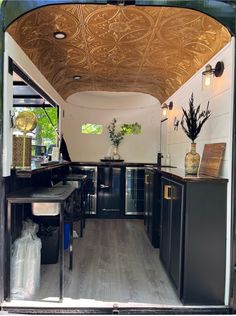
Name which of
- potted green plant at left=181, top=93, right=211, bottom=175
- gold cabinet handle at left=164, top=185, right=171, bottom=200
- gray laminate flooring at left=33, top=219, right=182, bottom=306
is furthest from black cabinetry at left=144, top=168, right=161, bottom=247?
potted green plant at left=181, top=93, right=211, bottom=175

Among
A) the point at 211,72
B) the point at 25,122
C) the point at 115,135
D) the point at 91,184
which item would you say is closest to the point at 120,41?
the point at 211,72

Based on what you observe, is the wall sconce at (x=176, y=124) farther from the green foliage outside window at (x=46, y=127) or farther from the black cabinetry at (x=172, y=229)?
the green foliage outside window at (x=46, y=127)

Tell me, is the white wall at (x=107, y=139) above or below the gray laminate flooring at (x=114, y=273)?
above

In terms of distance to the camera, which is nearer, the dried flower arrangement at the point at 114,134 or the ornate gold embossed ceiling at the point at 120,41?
the ornate gold embossed ceiling at the point at 120,41

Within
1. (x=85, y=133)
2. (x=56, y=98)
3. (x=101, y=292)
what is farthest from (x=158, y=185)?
(x=85, y=133)

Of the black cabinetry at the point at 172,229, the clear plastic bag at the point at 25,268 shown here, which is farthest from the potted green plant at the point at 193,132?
the clear plastic bag at the point at 25,268

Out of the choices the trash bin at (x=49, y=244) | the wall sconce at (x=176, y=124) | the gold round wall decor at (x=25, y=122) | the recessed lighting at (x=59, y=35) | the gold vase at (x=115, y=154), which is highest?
the recessed lighting at (x=59, y=35)

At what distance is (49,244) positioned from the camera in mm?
3389

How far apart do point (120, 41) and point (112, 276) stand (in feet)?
8.18

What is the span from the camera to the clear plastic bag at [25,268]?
8.57ft

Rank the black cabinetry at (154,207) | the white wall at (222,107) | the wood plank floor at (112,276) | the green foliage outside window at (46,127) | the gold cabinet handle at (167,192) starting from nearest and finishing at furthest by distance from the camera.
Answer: the white wall at (222,107), the wood plank floor at (112,276), the gold cabinet handle at (167,192), the black cabinetry at (154,207), the green foliage outside window at (46,127)

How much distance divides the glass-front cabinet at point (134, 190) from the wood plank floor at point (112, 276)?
1.41 metres

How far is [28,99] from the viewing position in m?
4.67

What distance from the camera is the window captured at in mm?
6637
